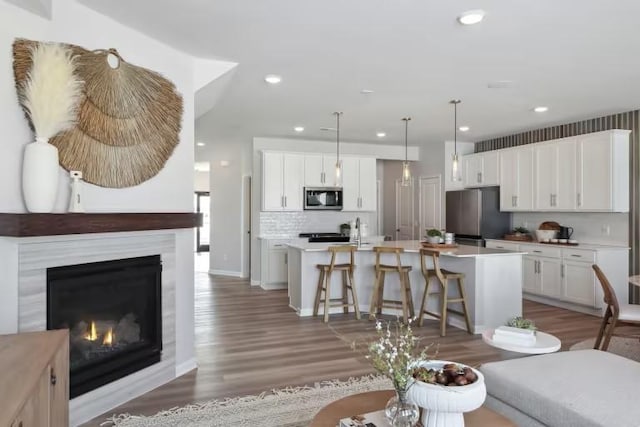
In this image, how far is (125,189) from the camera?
10.5 ft

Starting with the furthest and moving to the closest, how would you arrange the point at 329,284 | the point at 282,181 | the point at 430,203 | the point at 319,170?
the point at 430,203 < the point at 319,170 < the point at 282,181 < the point at 329,284

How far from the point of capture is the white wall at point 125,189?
2.47m

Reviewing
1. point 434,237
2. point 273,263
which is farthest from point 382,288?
point 273,263

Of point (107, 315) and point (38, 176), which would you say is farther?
point (107, 315)

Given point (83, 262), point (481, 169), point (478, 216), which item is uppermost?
point (481, 169)

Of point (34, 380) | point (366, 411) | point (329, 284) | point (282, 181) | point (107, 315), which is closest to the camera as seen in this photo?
point (34, 380)

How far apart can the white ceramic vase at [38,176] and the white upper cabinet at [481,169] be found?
21.9 ft

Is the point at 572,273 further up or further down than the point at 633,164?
further down

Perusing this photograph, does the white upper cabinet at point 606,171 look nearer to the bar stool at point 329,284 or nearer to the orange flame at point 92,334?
the bar stool at point 329,284

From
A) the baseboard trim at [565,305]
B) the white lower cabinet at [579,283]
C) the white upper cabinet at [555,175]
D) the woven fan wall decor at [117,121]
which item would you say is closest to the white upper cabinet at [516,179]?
the white upper cabinet at [555,175]

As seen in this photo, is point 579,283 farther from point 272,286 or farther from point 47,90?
point 47,90

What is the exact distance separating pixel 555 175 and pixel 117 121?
5860 mm

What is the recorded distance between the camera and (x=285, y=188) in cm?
768

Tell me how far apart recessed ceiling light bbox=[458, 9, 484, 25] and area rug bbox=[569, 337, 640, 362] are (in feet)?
10.8
